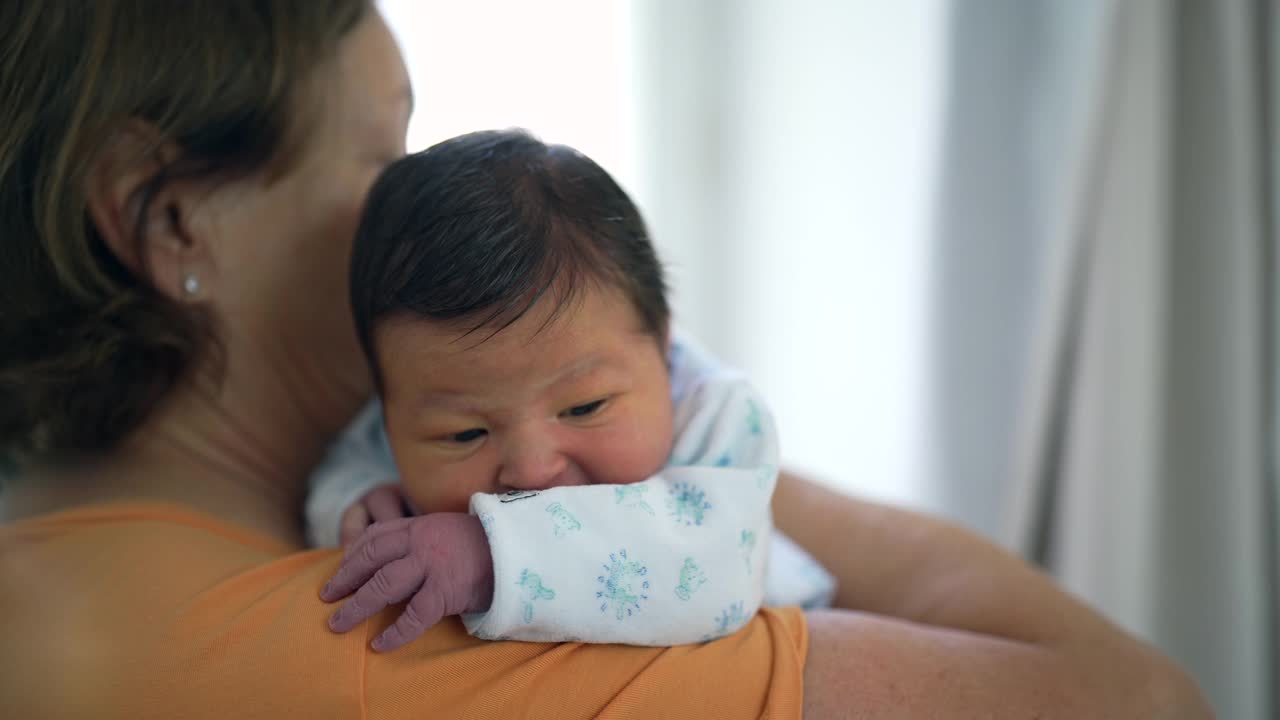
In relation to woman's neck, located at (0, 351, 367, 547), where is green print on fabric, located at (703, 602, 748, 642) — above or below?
below

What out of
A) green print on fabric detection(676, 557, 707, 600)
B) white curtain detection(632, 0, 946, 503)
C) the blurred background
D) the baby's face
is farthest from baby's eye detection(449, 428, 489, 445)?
white curtain detection(632, 0, 946, 503)

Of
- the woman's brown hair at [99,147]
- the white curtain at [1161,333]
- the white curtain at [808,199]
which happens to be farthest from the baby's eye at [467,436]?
the white curtain at [808,199]

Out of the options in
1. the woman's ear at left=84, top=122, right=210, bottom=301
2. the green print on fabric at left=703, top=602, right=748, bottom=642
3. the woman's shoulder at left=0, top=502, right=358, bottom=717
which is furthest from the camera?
the woman's ear at left=84, top=122, right=210, bottom=301

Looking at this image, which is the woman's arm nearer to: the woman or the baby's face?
the woman

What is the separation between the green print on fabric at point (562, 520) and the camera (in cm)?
81

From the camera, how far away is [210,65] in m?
0.97

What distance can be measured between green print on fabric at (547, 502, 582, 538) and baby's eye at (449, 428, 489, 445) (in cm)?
13

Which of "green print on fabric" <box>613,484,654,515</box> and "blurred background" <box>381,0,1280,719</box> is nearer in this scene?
"green print on fabric" <box>613,484,654,515</box>

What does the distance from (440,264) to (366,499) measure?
1.10 feet

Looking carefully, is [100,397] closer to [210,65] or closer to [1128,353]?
[210,65]

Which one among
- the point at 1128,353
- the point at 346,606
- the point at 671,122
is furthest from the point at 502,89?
the point at 346,606

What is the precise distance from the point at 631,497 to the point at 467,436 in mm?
182

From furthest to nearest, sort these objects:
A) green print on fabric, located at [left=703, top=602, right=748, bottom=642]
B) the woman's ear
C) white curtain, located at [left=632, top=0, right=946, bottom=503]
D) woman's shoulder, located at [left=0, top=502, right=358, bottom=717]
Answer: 1. white curtain, located at [left=632, top=0, right=946, bottom=503]
2. the woman's ear
3. green print on fabric, located at [left=703, top=602, right=748, bottom=642]
4. woman's shoulder, located at [left=0, top=502, right=358, bottom=717]

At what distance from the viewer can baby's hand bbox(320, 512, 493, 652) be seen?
0.76 meters
